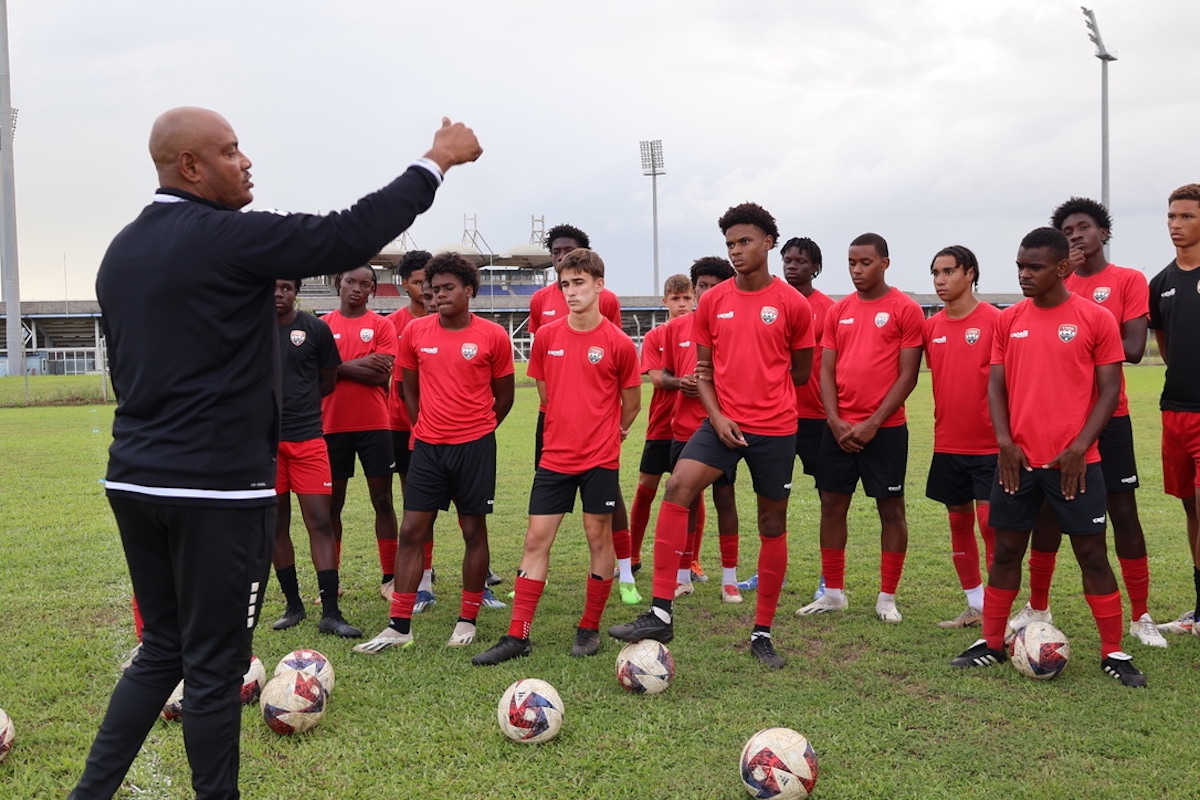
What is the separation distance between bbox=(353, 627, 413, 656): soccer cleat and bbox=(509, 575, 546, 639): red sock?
2.23ft

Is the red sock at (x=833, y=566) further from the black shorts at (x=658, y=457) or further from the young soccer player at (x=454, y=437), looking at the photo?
the young soccer player at (x=454, y=437)

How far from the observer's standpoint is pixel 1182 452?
5.92 metres

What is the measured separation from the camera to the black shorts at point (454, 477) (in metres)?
6.18

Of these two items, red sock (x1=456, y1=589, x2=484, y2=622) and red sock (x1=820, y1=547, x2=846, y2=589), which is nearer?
red sock (x1=456, y1=589, x2=484, y2=622)

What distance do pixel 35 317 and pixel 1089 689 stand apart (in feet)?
214

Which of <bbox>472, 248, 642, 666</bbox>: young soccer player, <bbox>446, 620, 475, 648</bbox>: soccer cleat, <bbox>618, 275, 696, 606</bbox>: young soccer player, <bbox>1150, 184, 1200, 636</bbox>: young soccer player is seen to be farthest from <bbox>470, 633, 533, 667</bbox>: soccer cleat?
<bbox>1150, 184, 1200, 636</bbox>: young soccer player

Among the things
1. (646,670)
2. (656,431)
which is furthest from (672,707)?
(656,431)

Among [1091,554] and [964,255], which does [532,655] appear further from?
[964,255]

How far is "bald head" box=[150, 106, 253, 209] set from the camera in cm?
318

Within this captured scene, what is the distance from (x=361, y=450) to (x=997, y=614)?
14.8 ft

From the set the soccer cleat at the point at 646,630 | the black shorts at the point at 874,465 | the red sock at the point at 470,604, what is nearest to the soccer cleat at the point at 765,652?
the soccer cleat at the point at 646,630

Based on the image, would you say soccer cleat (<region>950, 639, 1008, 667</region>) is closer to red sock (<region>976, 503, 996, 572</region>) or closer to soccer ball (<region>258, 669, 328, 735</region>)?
red sock (<region>976, 503, 996, 572</region>)

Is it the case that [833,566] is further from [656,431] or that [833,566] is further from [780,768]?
[780,768]

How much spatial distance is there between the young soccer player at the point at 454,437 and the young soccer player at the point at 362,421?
0.81 m
